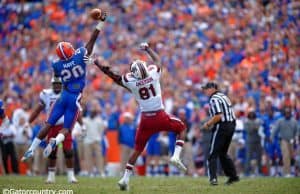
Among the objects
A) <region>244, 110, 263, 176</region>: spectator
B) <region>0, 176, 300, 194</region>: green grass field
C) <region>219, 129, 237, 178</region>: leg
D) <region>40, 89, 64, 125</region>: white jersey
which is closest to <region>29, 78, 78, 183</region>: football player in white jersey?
<region>40, 89, 64, 125</region>: white jersey

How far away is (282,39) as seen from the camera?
21.8 m

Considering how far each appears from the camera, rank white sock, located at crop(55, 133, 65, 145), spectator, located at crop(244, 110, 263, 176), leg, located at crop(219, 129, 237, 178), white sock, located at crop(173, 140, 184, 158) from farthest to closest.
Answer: spectator, located at crop(244, 110, 263, 176) → leg, located at crop(219, 129, 237, 178) → white sock, located at crop(55, 133, 65, 145) → white sock, located at crop(173, 140, 184, 158)

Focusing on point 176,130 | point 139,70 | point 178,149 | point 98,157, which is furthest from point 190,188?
point 98,157

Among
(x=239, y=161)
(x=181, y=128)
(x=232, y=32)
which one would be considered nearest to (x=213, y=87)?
(x=181, y=128)

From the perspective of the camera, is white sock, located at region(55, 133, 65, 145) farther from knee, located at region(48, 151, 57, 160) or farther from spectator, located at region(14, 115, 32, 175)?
spectator, located at region(14, 115, 32, 175)

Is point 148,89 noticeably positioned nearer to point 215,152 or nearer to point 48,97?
point 215,152

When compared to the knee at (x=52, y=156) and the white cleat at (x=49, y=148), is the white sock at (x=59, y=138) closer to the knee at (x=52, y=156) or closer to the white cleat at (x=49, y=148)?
the white cleat at (x=49, y=148)

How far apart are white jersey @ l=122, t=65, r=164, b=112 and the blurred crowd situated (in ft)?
20.9

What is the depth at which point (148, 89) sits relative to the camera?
41.3 ft

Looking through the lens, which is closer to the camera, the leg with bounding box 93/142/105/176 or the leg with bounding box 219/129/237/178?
the leg with bounding box 219/129/237/178

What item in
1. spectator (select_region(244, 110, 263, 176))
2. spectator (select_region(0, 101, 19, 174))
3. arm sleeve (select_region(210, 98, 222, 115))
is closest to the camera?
arm sleeve (select_region(210, 98, 222, 115))

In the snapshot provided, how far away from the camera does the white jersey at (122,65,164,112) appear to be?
1255cm

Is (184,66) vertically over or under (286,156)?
over

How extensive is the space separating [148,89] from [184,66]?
405 inches
